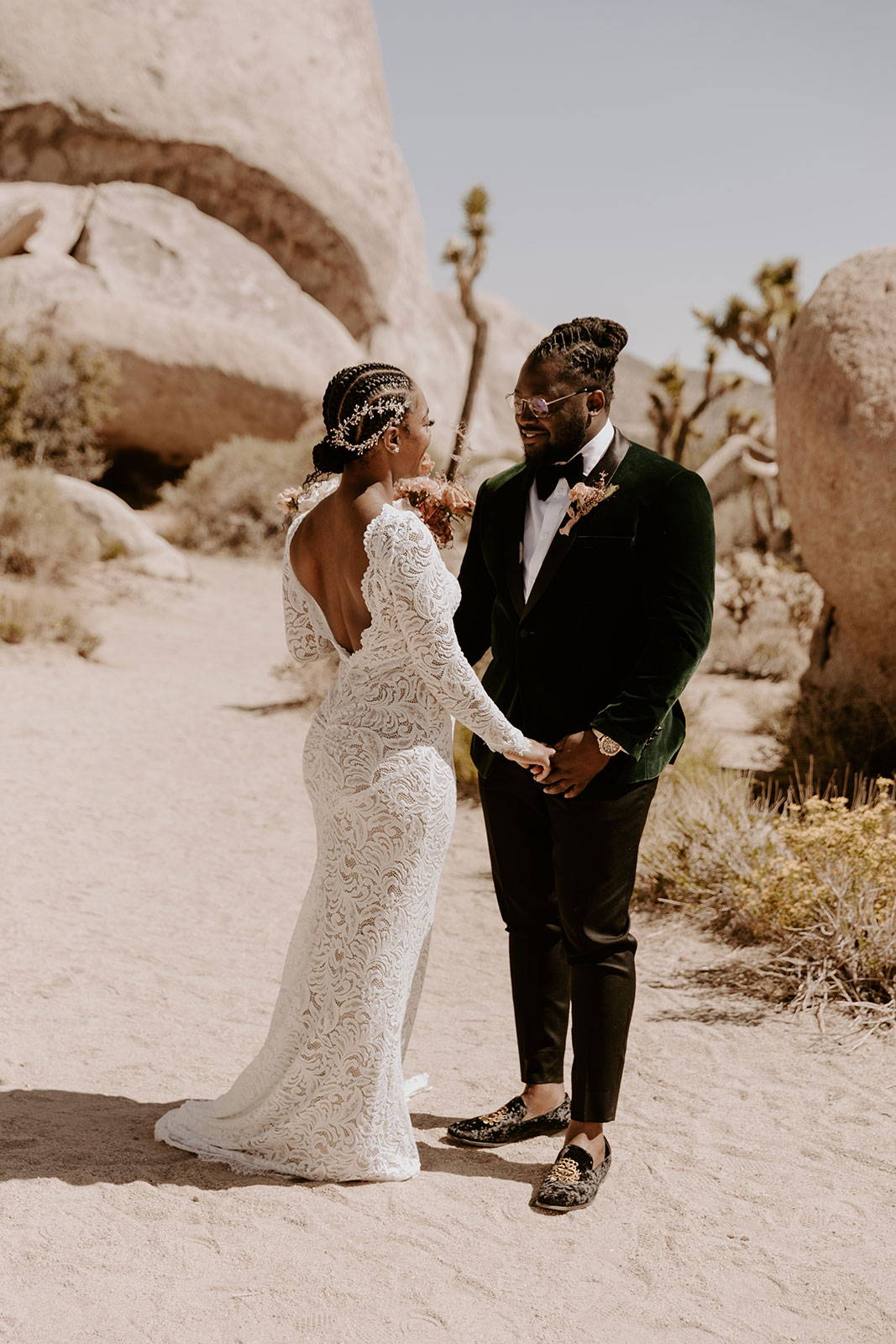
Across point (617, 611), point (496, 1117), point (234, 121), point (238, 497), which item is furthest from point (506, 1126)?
point (234, 121)

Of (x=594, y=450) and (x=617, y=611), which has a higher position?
(x=594, y=450)

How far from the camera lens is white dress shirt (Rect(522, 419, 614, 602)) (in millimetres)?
3234

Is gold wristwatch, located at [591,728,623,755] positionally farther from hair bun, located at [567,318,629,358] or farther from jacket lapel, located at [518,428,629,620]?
hair bun, located at [567,318,629,358]

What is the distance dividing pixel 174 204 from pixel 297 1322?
870 inches

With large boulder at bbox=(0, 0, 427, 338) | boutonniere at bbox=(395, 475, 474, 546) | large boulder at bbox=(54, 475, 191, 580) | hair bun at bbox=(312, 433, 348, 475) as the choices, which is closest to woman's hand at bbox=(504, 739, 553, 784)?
boutonniere at bbox=(395, 475, 474, 546)

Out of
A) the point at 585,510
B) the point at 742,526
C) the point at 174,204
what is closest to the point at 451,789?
the point at 585,510

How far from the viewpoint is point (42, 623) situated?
11.7 metres

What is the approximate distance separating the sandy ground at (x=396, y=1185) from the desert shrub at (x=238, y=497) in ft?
34.7

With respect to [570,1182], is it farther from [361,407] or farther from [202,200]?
[202,200]

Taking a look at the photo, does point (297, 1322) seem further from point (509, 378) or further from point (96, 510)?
point (509, 378)

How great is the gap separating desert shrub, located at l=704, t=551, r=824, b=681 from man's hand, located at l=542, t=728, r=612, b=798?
9.62 metres

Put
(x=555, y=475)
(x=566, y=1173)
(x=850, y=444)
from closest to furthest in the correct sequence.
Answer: (x=555, y=475) → (x=566, y=1173) → (x=850, y=444)

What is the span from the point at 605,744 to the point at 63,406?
A: 1612 centimetres

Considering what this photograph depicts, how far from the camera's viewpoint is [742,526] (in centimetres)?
1880
